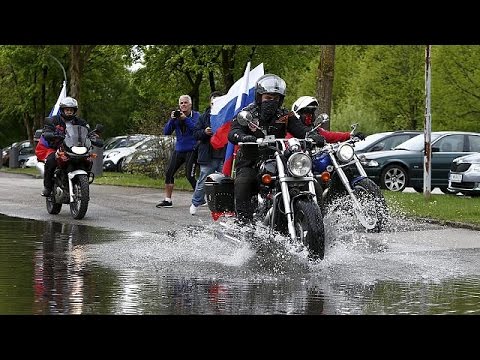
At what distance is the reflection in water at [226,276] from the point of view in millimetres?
7992

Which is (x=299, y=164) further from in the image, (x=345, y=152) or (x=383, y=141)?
(x=383, y=141)

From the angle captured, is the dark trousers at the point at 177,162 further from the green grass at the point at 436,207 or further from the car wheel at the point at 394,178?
the car wheel at the point at 394,178

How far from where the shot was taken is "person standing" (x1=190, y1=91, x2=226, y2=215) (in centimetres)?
1656

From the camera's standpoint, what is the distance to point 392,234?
535 inches

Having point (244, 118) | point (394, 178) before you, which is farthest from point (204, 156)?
point (394, 178)

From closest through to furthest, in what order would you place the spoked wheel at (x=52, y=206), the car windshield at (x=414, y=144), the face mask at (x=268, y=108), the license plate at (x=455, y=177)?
the face mask at (x=268, y=108), the spoked wheel at (x=52, y=206), the license plate at (x=455, y=177), the car windshield at (x=414, y=144)

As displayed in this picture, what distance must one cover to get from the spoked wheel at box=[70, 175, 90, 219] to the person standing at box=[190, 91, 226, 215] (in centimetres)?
174

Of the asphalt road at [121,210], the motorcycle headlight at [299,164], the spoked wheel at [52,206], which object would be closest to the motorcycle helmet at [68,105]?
the spoked wheel at [52,206]

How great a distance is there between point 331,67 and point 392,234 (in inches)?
357

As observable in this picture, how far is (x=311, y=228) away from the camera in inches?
379

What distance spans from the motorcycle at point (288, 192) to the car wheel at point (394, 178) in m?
13.9

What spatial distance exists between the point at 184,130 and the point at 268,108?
7176 millimetres
